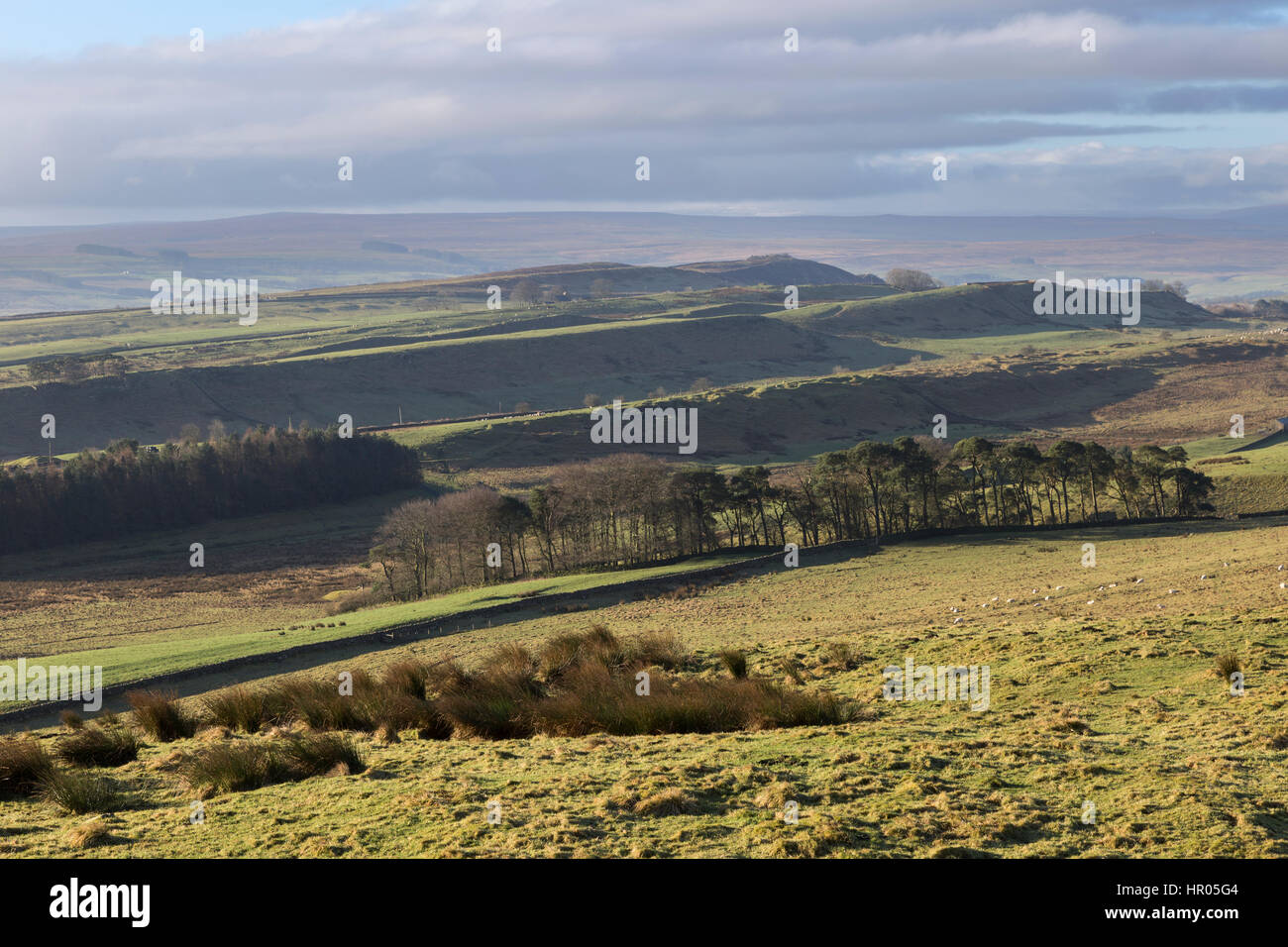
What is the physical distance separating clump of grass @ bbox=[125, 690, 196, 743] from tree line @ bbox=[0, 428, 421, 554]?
211 feet

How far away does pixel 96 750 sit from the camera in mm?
16938

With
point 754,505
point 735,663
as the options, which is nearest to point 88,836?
point 735,663

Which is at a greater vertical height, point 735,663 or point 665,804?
point 665,804

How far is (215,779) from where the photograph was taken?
14469 mm

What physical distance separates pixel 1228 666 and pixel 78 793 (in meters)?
18.1

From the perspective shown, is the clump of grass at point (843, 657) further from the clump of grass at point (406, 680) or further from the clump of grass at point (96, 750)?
the clump of grass at point (96, 750)

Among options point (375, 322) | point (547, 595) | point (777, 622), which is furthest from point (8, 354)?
point (777, 622)

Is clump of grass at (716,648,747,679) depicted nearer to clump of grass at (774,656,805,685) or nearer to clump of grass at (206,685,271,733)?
clump of grass at (774,656,805,685)

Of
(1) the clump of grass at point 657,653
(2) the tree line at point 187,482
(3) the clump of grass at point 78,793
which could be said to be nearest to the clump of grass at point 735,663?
(1) the clump of grass at point 657,653

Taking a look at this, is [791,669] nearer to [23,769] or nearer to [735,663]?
[735,663]

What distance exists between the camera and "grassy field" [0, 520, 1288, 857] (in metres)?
11.2
